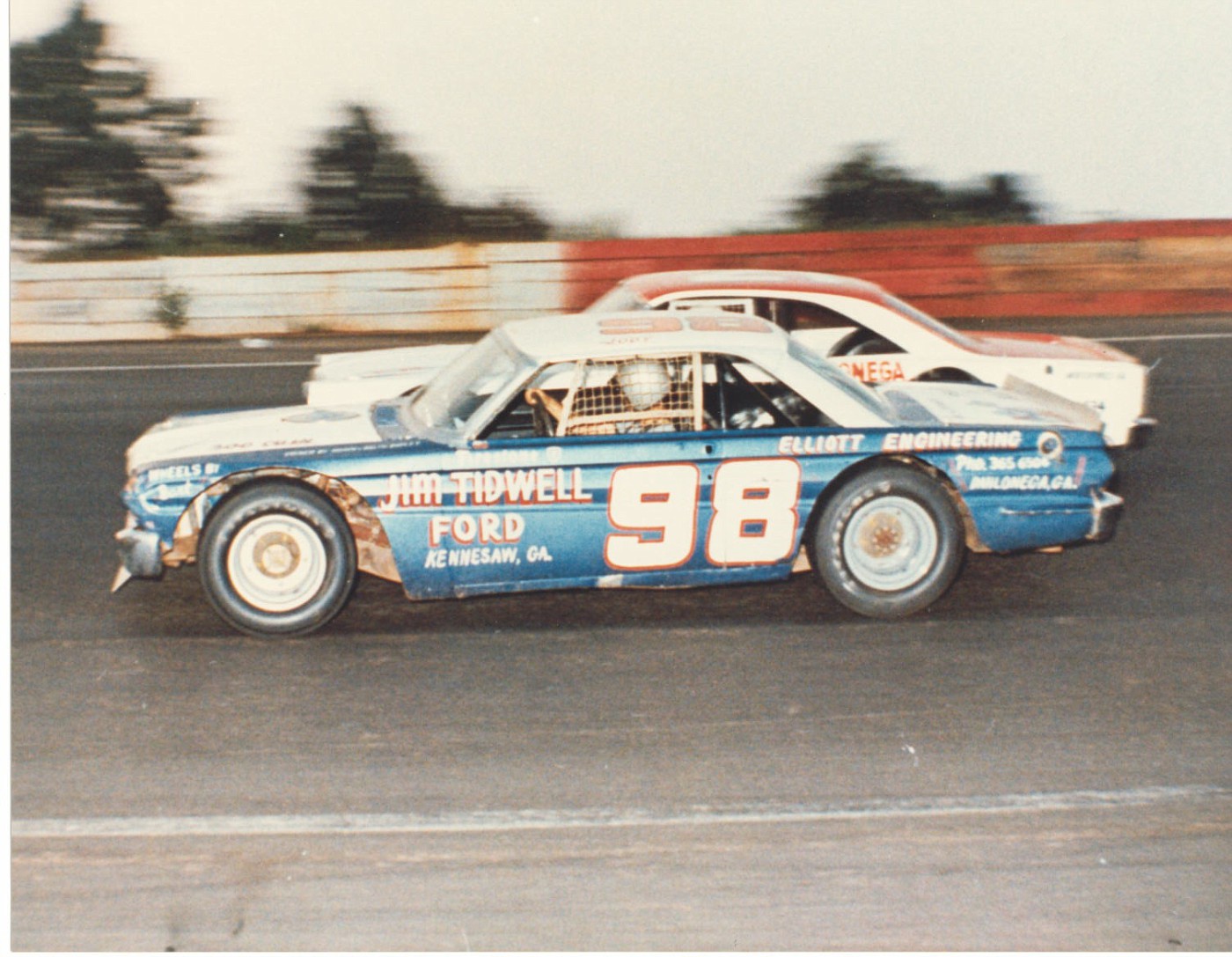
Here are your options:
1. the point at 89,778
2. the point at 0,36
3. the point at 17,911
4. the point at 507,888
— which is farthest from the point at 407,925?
the point at 0,36

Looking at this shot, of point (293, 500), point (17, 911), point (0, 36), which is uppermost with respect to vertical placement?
point (0, 36)

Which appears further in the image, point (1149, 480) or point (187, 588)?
point (1149, 480)

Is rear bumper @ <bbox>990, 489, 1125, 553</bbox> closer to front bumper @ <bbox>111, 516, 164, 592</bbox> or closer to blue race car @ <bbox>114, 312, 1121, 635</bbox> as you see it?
blue race car @ <bbox>114, 312, 1121, 635</bbox>

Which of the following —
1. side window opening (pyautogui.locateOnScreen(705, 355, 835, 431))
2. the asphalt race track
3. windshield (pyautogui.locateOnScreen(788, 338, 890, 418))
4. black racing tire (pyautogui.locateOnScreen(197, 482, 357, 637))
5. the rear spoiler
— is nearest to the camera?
the asphalt race track

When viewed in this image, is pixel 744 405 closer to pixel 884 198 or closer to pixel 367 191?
pixel 367 191

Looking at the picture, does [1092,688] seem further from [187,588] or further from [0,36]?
[0,36]

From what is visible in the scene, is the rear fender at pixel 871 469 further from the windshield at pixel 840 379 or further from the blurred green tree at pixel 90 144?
the blurred green tree at pixel 90 144

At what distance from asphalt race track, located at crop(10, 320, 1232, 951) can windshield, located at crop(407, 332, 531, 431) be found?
0.83 m

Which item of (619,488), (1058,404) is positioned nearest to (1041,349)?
(1058,404)

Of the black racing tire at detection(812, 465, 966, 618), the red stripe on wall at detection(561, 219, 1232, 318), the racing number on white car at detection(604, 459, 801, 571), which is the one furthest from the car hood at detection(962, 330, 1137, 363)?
the red stripe on wall at detection(561, 219, 1232, 318)

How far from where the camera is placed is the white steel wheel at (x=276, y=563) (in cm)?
571

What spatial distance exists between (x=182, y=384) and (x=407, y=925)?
8.61m

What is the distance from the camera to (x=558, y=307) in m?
13.8

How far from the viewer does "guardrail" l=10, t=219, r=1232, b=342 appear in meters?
13.8
